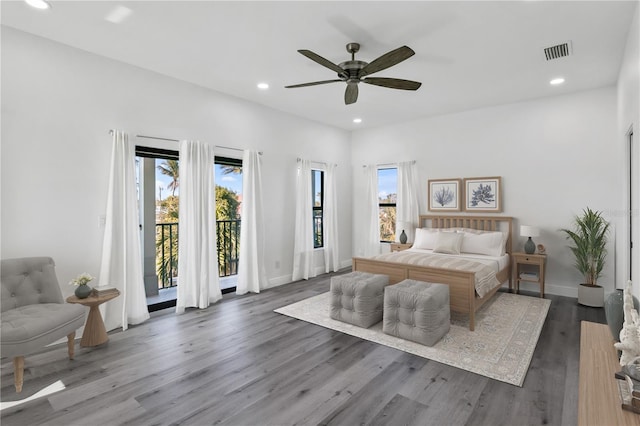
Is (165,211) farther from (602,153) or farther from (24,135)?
(602,153)

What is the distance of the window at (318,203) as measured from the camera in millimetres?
6532

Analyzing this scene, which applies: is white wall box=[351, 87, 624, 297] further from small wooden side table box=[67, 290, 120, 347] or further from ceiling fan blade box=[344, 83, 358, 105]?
small wooden side table box=[67, 290, 120, 347]

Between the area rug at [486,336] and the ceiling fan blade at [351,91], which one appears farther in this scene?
the ceiling fan blade at [351,91]

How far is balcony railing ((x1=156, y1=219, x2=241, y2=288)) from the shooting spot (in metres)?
4.68

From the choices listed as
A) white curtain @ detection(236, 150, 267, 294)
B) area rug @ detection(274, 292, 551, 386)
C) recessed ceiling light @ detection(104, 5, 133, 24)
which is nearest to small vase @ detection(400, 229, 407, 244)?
area rug @ detection(274, 292, 551, 386)

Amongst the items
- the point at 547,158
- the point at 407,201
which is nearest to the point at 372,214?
the point at 407,201

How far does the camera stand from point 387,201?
21.9 feet

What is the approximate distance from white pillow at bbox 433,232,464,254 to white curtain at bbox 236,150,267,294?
2.81 metres

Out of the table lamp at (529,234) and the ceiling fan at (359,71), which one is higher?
the ceiling fan at (359,71)

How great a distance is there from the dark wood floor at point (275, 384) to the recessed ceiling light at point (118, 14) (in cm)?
298

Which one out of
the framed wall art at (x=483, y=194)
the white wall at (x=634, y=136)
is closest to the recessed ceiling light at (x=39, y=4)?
the white wall at (x=634, y=136)

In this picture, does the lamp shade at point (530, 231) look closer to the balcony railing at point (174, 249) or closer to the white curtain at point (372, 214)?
the white curtain at point (372, 214)

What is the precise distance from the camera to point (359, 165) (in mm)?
7059

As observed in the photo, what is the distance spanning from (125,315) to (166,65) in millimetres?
2856
